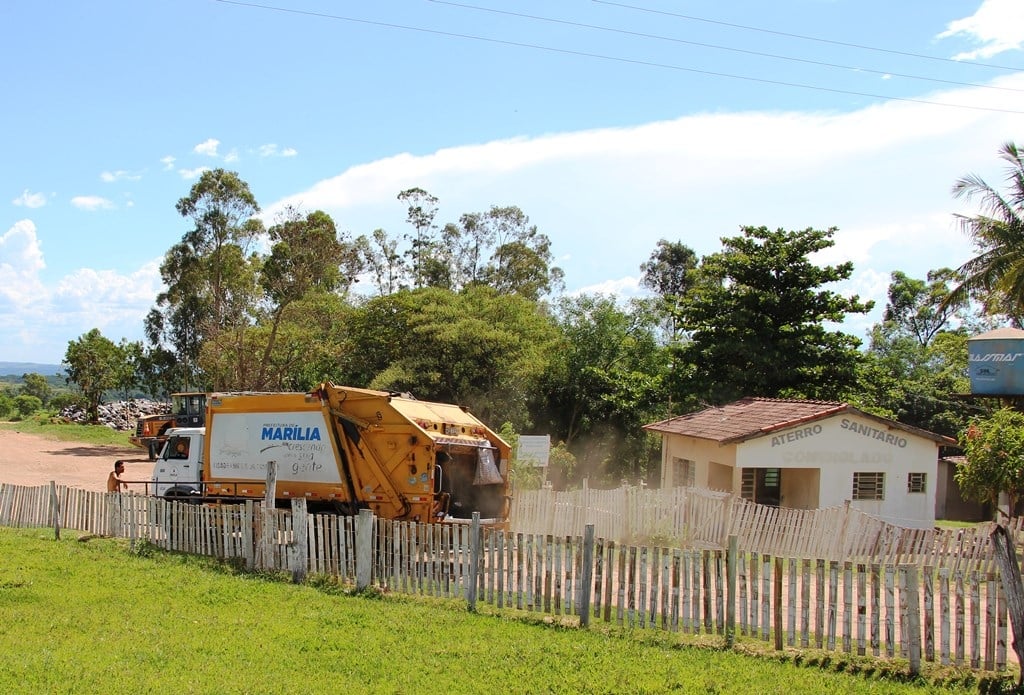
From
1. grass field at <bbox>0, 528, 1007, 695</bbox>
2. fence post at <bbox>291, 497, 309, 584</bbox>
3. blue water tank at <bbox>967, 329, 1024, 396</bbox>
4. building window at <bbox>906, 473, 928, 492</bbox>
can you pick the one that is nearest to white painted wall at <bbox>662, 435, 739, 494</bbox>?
building window at <bbox>906, 473, 928, 492</bbox>

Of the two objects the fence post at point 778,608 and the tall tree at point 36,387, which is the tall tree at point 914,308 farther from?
the tall tree at point 36,387

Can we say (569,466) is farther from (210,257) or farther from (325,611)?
(210,257)

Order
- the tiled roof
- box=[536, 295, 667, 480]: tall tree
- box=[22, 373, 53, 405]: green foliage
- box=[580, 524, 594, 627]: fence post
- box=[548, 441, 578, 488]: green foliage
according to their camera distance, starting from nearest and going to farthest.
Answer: box=[580, 524, 594, 627]: fence post → the tiled roof → box=[548, 441, 578, 488]: green foliage → box=[536, 295, 667, 480]: tall tree → box=[22, 373, 53, 405]: green foliage

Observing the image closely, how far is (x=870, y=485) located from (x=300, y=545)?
13854 mm

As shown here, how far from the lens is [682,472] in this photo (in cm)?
2352

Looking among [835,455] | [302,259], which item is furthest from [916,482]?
[302,259]

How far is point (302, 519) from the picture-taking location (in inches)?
477

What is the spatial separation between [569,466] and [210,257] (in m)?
28.6

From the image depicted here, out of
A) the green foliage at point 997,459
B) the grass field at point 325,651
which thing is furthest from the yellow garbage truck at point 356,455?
the green foliage at point 997,459

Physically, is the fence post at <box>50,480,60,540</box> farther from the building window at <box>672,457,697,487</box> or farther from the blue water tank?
the blue water tank

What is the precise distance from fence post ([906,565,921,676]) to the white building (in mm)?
10475

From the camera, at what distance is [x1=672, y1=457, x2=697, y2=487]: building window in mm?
22688

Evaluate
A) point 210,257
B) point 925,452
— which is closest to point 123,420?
point 210,257

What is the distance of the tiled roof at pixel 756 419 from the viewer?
19047mm
